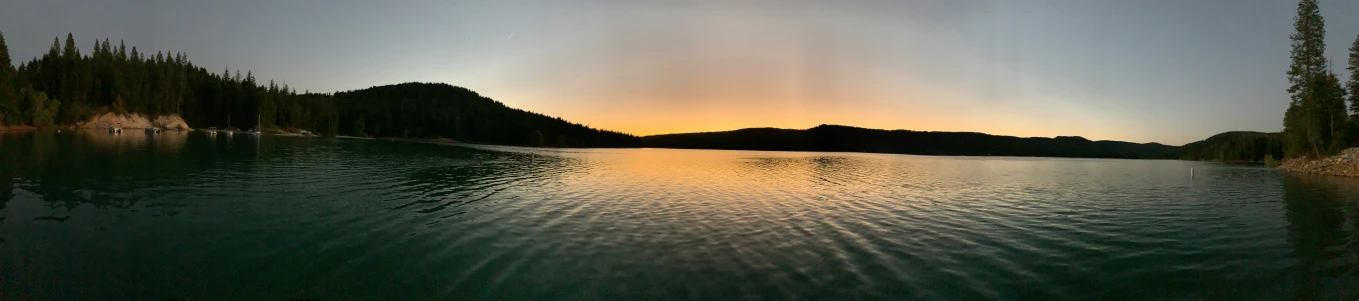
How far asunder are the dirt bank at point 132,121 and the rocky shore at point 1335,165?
28417 centimetres

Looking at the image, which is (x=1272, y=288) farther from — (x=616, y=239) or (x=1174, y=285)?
(x=616, y=239)

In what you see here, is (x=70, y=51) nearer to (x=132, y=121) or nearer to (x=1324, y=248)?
(x=132, y=121)

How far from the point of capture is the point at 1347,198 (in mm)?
38188

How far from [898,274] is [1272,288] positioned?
9.05 meters

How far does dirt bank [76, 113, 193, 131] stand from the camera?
171m

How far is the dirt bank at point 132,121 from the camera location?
562ft

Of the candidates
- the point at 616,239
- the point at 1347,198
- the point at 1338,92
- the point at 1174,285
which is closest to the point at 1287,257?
the point at 1174,285

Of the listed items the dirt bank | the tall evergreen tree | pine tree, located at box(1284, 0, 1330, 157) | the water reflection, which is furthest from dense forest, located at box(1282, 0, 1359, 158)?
the dirt bank

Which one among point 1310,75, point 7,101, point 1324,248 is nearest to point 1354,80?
point 1310,75

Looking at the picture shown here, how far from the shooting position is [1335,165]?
245 ft

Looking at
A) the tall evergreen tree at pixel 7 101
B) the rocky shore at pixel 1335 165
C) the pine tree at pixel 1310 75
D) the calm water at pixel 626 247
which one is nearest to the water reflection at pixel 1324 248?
the calm water at pixel 626 247

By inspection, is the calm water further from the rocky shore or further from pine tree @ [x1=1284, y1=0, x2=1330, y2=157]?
pine tree @ [x1=1284, y1=0, x2=1330, y2=157]

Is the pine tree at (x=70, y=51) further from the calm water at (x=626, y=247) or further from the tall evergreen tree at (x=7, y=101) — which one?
the calm water at (x=626, y=247)

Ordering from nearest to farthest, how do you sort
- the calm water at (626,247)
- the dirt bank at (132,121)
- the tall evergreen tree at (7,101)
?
the calm water at (626,247)
the tall evergreen tree at (7,101)
the dirt bank at (132,121)
